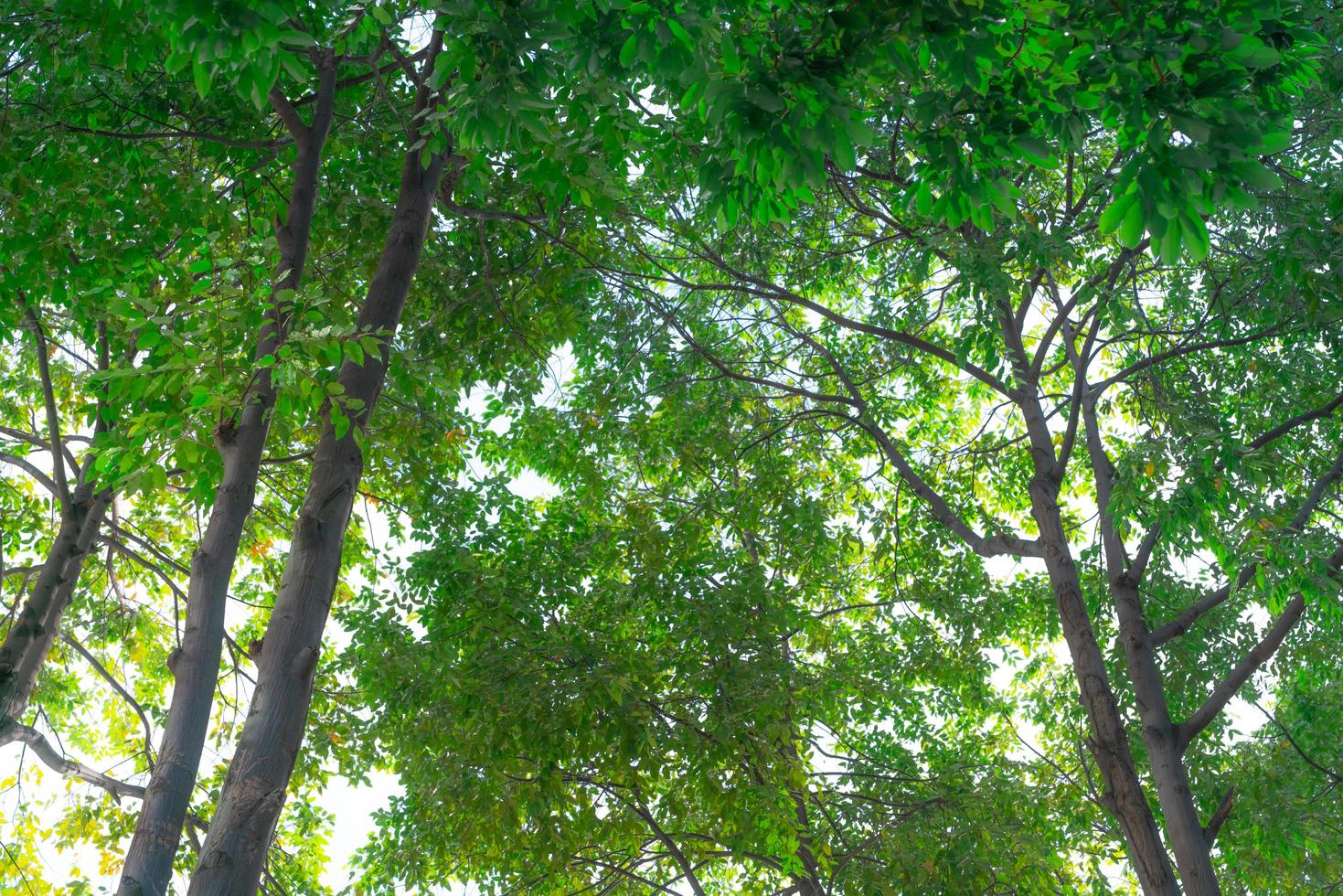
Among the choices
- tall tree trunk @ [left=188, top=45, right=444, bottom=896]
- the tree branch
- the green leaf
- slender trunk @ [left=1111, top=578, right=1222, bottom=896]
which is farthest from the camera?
slender trunk @ [left=1111, top=578, right=1222, bottom=896]

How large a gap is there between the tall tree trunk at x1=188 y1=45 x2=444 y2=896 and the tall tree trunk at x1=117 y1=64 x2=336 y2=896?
16cm

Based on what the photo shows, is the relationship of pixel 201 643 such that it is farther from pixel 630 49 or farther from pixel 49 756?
pixel 49 756

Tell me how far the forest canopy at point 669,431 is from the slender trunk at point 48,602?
0.05m

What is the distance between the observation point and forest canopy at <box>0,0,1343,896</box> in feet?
11.7

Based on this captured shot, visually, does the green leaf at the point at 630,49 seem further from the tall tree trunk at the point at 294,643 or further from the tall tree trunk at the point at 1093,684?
the tall tree trunk at the point at 1093,684

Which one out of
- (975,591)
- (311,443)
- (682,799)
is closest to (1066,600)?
(975,591)

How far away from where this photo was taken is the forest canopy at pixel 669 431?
3555 mm

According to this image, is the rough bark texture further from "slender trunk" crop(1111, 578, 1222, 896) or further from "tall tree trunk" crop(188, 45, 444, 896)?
"tall tree trunk" crop(188, 45, 444, 896)

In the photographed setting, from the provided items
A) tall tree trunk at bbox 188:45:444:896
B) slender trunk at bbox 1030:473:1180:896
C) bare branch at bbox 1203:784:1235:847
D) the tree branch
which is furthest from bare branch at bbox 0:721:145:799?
bare branch at bbox 1203:784:1235:847

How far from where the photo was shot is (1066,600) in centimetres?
973

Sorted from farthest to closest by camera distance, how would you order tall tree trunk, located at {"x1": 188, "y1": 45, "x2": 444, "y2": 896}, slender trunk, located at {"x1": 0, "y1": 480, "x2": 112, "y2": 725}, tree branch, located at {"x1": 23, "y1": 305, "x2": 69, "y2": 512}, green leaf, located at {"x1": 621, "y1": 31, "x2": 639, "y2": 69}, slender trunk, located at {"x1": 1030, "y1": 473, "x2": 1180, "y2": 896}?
slender trunk, located at {"x1": 1030, "y1": 473, "x2": 1180, "y2": 896} → tree branch, located at {"x1": 23, "y1": 305, "x2": 69, "y2": 512} → slender trunk, located at {"x1": 0, "y1": 480, "x2": 112, "y2": 725} → tall tree trunk, located at {"x1": 188, "y1": 45, "x2": 444, "y2": 896} → green leaf, located at {"x1": 621, "y1": 31, "x2": 639, "y2": 69}

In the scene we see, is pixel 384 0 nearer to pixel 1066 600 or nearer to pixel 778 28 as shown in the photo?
pixel 778 28

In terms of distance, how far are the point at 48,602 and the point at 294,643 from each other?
5431 millimetres

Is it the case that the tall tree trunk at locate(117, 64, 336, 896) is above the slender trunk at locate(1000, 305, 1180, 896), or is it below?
below
